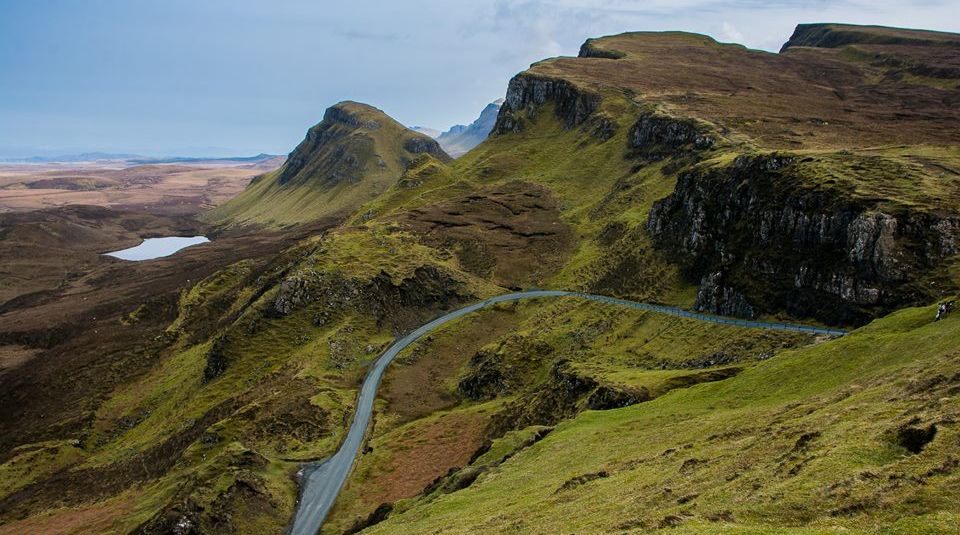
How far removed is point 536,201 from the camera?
158000mm

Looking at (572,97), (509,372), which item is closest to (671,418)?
(509,372)

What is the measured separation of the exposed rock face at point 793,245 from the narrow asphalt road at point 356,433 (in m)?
4.43

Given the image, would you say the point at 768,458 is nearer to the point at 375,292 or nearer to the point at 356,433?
the point at 356,433

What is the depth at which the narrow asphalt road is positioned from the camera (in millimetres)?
64812

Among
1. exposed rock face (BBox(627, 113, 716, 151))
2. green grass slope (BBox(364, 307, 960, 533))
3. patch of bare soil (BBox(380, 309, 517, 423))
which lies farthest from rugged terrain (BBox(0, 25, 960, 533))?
exposed rock face (BBox(627, 113, 716, 151))

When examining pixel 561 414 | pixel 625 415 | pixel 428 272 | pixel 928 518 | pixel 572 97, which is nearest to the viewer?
pixel 928 518

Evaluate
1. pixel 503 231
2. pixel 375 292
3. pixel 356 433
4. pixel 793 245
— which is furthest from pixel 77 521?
pixel 793 245

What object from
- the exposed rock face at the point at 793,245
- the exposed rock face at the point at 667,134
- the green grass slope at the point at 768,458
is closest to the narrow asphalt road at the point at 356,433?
the exposed rock face at the point at 793,245

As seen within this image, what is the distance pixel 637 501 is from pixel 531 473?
707 inches

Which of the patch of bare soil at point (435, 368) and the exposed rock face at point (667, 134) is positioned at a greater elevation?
the exposed rock face at point (667, 134)

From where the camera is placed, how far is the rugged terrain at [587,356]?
30.3m

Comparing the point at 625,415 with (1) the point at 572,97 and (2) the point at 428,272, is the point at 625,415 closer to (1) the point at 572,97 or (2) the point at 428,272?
(2) the point at 428,272

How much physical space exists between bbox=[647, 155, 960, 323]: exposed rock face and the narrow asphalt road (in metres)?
4.43

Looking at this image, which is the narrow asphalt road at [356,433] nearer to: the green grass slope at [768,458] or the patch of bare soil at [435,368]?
the patch of bare soil at [435,368]
